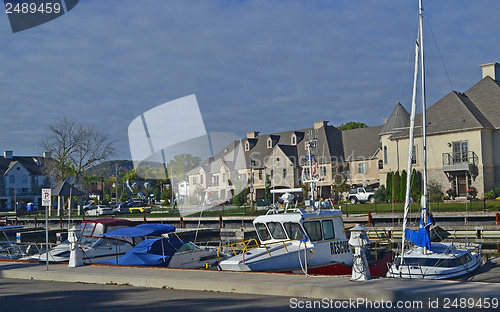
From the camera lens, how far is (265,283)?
12586 mm

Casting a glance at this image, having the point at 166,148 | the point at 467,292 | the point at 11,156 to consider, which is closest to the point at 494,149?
the point at 166,148

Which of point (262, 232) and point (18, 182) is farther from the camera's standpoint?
point (18, 182)

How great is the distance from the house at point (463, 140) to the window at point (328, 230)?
3731cm

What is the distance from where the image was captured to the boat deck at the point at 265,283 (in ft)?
35.7

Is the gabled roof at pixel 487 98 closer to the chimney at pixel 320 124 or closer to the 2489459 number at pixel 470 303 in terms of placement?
the chimney at pixel 320 124

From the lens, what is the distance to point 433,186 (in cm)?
5441

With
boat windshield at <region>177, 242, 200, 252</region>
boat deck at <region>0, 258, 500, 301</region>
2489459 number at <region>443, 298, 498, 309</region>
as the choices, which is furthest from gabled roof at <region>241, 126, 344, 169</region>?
2489459 number at <region>443, 298, 498, 309</region>

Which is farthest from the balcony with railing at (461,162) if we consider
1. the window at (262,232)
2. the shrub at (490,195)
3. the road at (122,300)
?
the road at (122,300)

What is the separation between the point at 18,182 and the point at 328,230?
328ft

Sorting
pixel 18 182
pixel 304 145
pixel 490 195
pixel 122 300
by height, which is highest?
pixel 304 145

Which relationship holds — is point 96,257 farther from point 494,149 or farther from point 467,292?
point 494,149

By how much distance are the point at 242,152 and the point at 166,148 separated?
5873 centimetres

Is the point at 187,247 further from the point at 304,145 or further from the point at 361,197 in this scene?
the point at 304,145

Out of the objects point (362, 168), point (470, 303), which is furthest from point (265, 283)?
point (362, 168)
